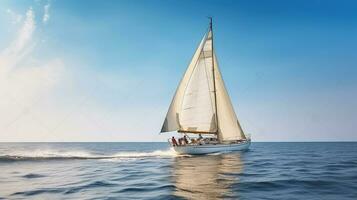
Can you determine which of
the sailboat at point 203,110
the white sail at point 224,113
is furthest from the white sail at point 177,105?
the white sail at point 224,113

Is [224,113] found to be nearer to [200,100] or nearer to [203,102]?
[203,102]

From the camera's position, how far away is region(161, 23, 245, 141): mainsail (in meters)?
A: 51.6

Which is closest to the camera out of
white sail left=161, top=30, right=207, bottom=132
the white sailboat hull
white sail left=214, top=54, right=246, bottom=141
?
the white sailboat hull

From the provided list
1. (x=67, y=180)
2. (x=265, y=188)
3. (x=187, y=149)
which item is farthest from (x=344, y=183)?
(x=187, y=149)

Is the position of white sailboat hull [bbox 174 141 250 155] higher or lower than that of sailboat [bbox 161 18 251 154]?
lower

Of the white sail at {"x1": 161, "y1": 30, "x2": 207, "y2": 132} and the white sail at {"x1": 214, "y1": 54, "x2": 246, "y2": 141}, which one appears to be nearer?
the white sail at {"x1": 161, "y1": 30, "x2": 207, "y2": 132}

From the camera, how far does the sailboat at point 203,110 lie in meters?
51.1

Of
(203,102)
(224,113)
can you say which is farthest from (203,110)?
(224,113)

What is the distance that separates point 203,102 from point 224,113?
4967 mm

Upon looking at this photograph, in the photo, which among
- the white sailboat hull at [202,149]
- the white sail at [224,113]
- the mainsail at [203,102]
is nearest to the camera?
the white sailboat hull at [202,149]

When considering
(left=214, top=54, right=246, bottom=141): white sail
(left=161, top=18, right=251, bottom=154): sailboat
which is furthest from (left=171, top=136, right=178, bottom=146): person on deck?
(left=214, top=54, right=246, bottom=141): white sail

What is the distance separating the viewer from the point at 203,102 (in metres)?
53.7

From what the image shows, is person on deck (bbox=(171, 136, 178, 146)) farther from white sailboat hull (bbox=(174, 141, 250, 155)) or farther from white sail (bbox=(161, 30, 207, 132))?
white sail (bbox=(161, 30, 207, 132))

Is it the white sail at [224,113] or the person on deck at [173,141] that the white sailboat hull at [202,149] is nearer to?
the person on deck at [173,141]
